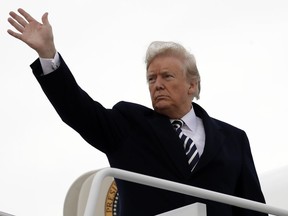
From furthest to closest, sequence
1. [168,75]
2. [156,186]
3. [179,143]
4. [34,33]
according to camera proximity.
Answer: [168,75] < [179,143] < [34,33] < [156,186]

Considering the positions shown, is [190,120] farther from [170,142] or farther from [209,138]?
[170,142]

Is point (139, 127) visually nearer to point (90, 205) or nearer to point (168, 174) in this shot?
point (168, 174)

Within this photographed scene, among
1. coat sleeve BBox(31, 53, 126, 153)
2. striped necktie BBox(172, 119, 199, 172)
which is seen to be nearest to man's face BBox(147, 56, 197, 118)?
striped necktie BBox(172, 119, 199, 172)

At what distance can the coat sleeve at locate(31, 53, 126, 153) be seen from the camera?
6312 millimetres

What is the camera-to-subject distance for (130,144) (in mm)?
6605

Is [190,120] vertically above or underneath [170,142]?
above

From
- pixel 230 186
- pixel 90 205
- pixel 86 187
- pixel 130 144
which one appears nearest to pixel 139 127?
pixel 130 144

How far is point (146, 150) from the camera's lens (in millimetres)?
6598

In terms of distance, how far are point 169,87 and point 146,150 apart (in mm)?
419

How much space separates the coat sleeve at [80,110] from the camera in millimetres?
6312

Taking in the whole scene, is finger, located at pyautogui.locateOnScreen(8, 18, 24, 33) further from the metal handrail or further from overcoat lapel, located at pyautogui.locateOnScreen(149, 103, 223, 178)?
the metal handrail

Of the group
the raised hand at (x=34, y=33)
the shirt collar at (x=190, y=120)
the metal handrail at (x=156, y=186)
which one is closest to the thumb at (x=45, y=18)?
the raised hand at (x=34, y=33)

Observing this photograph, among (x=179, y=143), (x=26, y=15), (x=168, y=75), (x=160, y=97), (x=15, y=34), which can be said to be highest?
(x=26, y=15)

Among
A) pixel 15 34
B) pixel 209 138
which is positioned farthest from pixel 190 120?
pixel 15 34
